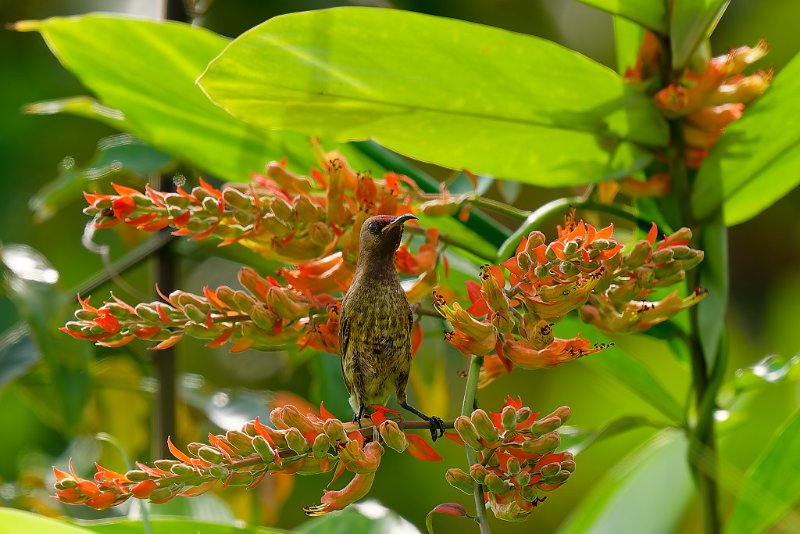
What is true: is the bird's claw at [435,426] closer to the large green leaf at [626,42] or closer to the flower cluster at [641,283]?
the flower cluster at [641,283]

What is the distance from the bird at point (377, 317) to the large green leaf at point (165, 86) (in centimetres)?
35

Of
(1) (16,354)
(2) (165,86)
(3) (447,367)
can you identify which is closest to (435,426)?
(2) (165,86)

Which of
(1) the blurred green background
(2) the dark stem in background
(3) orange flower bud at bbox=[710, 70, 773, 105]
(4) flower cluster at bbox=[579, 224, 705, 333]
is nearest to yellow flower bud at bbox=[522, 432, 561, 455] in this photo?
(4) flower cluster at bbox=[579, 224, 705, 333]

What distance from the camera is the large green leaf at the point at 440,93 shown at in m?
0.74

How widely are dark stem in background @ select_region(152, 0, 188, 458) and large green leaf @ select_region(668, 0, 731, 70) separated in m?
0.62

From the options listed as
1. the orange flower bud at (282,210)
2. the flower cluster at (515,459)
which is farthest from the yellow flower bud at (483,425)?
the orange flower bud at (282,210)

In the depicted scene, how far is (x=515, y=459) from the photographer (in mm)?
564

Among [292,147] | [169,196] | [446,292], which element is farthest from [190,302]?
[292,147]

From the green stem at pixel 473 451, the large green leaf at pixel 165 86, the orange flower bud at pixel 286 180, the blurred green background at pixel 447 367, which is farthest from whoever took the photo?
the blurred green background at pixel 447 367

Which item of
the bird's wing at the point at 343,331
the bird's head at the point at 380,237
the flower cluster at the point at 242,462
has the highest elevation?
the bird's head at the point at 380,237

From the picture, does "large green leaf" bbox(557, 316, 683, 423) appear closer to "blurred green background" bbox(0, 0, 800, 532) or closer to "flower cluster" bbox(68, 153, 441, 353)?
"flower cluster" bbox(68, 153, 441, 353)

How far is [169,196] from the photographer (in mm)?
677

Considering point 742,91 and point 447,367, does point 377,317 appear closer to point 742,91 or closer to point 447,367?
point 742,91

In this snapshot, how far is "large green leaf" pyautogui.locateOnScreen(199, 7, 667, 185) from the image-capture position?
29.1 inches
